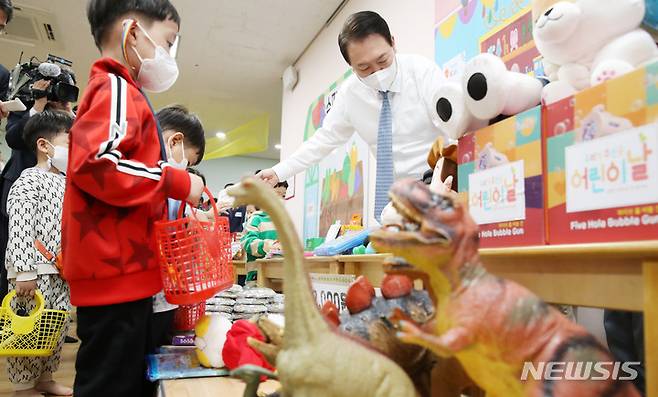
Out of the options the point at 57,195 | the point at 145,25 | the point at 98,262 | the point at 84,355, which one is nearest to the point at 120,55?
the point at 145,25

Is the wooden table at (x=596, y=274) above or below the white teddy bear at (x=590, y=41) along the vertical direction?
below

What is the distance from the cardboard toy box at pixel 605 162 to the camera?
20.1 inches

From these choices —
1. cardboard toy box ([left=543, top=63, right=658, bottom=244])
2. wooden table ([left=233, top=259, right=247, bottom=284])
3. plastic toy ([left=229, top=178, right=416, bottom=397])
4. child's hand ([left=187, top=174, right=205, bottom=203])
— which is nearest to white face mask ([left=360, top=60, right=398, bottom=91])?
child's hand ([left=187, top=174, right=205, bottom=203])

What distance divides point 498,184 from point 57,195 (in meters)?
2.00

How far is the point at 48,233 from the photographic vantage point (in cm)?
205

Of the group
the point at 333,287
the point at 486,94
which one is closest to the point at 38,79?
the point at 333,287

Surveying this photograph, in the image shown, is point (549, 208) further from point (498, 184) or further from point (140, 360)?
point (140, 360)

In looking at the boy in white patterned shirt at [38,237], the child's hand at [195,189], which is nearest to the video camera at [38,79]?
the boy in white patterned shirt at [38,237]

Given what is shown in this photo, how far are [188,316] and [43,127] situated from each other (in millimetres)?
1264

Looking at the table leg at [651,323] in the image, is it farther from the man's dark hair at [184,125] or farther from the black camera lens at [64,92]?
the black camera lens at [64,92]

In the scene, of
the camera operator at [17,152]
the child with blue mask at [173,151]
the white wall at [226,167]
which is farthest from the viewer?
the white wall at [226,167]

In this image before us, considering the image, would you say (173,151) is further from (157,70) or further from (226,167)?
(226,167)

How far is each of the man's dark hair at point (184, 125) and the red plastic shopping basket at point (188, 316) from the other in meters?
0.51

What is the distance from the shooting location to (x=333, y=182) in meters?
3.15
